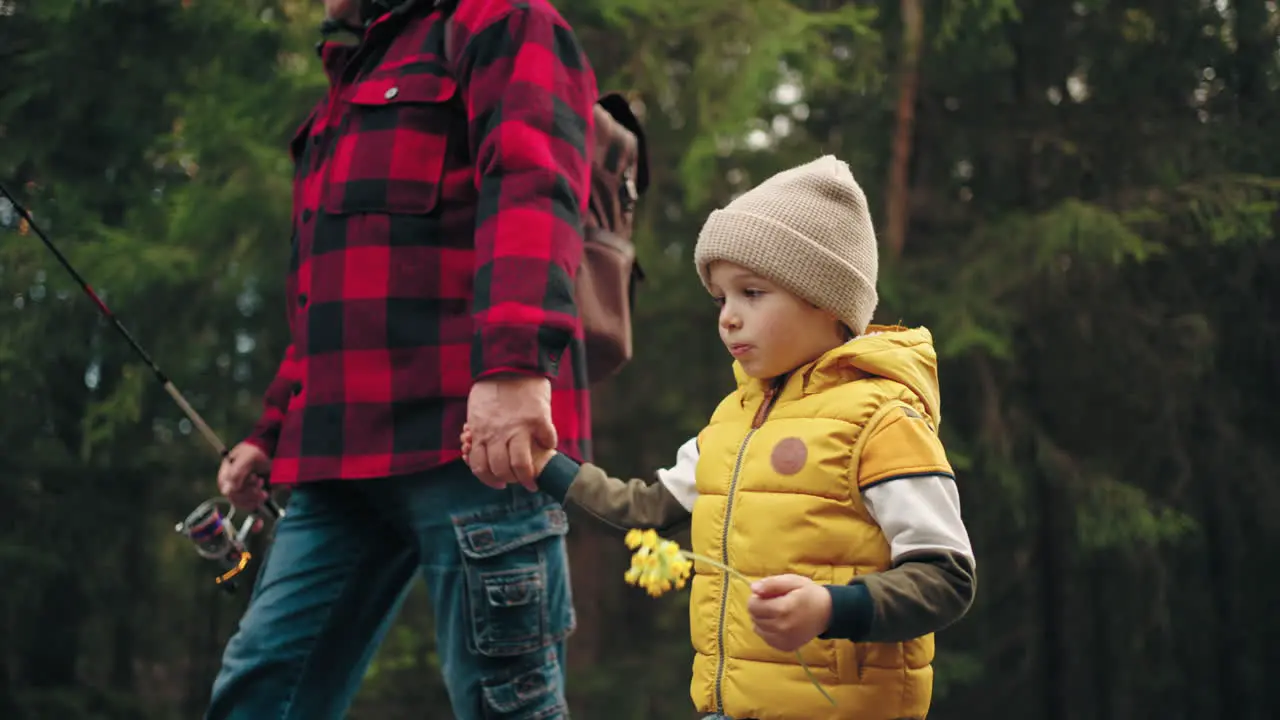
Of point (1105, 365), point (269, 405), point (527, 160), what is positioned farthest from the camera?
point (1105, 365)

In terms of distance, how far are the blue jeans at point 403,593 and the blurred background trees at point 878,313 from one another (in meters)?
3.42

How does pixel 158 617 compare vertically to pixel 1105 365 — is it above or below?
below

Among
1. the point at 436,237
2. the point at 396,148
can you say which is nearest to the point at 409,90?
the point at 396,148

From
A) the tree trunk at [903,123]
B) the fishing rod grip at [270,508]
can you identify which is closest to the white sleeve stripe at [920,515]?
the fishing rod grip at [270,508]

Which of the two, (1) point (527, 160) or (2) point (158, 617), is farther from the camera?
(2) point (158, 617)

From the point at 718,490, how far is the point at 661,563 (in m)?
0.26

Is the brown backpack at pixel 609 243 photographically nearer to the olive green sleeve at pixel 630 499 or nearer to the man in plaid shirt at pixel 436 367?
the man in plaid shirt at pixel 436 367

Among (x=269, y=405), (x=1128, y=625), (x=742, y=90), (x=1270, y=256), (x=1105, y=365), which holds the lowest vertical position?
(x=1128, y=625)

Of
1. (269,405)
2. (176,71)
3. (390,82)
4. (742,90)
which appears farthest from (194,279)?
(390,82)

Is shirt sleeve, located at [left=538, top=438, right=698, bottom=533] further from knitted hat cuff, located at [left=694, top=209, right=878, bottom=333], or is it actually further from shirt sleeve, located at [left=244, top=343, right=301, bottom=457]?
shirt sleeve, located at [left=244, top=343, right=301, bottom=457]

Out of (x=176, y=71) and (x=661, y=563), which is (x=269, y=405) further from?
(x=176, y=71)

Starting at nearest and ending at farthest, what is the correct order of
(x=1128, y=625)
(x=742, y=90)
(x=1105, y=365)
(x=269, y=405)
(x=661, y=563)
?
(x=661, y=563), (x=269, y=405), (x=742, y=90), (x=1105, y=365), (x=1128, y=625)

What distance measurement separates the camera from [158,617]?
704 cm

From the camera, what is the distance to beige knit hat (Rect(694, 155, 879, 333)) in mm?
1760
